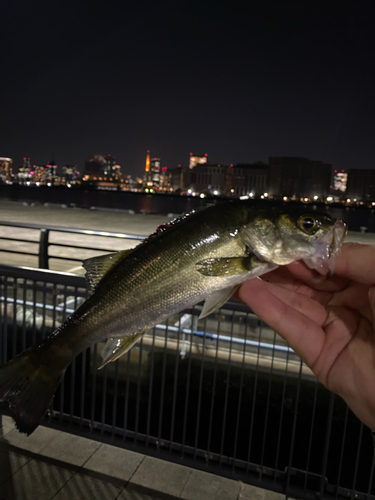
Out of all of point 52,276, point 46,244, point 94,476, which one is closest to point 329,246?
point 52,276

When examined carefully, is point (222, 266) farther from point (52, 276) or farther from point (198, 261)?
point (52, 276)

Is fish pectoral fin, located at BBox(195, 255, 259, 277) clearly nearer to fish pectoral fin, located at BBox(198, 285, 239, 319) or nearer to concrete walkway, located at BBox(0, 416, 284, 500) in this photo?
fish pectoral fin, located at BBox(198, 285, 239, 319)

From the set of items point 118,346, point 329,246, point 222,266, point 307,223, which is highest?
point 307,223

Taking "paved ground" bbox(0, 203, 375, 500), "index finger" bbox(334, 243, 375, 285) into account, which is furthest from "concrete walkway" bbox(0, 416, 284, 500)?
"index finger" bbox(334, 243, 375, 285)

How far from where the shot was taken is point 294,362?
25.5 ft

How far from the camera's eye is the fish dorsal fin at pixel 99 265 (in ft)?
7.63

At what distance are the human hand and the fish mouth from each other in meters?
0.31

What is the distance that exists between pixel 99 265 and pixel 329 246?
1.22m

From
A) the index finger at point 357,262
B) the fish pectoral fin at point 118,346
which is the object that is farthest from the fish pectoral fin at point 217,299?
the index finger at point 357,262

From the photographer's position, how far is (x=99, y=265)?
7.70 feet

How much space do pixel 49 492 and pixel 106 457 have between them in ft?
2.74

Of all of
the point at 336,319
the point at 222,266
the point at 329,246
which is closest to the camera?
the point at 222,266

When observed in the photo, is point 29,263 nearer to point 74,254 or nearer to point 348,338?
point 74,254

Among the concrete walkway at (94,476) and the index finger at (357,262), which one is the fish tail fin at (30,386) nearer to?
the index finger at (357,262)
